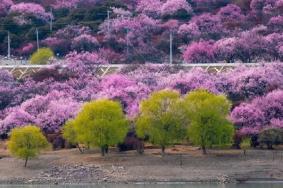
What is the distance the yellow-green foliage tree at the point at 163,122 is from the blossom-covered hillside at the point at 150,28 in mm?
31300

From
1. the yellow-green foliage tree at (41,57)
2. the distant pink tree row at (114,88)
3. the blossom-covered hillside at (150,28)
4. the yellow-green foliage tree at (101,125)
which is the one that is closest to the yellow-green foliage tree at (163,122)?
the yellow-green foliage tree at (101,125)

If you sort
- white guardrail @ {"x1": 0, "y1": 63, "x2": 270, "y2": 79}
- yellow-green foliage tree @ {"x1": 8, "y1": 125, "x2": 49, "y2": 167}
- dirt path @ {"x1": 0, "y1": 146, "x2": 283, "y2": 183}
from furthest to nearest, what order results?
white guardrail @ {"x1": 0, "y1": 63, "x2": 270, "y2": 79}
yellow-green foliage tree @ {"x1": 8, "y1": 125, "x2": 49, "y2": 167}
dirt path @ {"x1": 0, "y1": 146, "x2": 283, "y2": 183}

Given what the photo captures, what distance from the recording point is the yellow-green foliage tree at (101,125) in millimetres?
72062

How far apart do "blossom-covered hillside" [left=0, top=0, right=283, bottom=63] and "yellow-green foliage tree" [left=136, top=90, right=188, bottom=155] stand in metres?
31.3

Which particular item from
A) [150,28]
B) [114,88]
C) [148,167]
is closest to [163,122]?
[148,167]

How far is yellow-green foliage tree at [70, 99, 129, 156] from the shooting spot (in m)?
72.1

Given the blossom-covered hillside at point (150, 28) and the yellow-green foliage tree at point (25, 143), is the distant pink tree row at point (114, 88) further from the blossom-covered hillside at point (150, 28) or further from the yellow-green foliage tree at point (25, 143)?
the blossom-covered hillside at point (150, 28)

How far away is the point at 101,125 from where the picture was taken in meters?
72.1

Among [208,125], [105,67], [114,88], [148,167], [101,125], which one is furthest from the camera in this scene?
[105,67]

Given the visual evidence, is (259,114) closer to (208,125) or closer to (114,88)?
(208,125)

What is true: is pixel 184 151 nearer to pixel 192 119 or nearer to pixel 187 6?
pixel 192 119

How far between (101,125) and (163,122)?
501 cm

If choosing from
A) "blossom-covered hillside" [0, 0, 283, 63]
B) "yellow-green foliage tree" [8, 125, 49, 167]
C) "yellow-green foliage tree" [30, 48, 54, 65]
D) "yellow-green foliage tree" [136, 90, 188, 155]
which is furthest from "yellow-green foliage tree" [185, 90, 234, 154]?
"yellow-green foliage tree" [30, 48, 54, 65]

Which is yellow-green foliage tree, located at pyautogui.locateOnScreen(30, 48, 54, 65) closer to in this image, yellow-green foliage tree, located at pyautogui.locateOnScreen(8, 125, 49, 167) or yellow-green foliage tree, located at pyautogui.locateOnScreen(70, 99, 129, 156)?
yellow-green foliage tree, located at pyautogui.locateOnScreen(70, 99, 129, 156)
